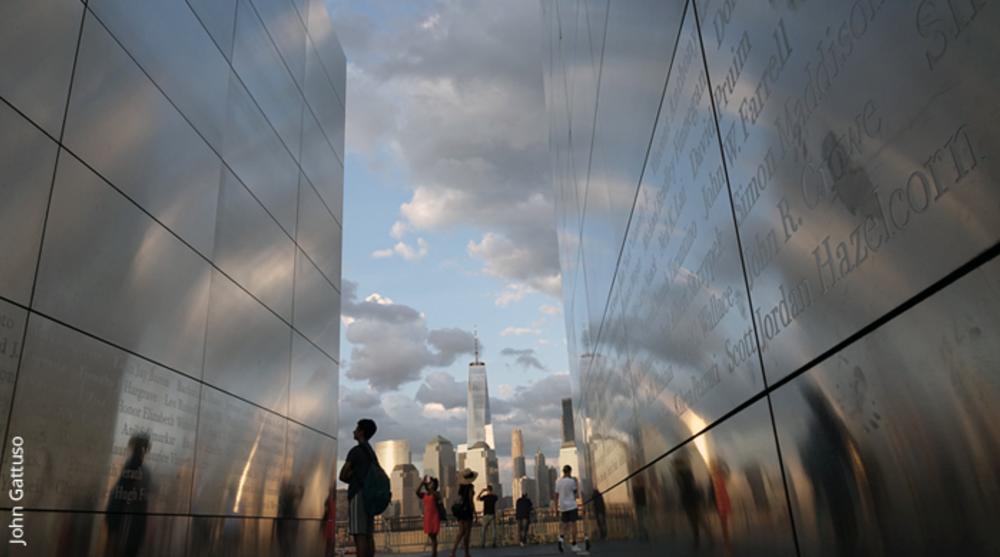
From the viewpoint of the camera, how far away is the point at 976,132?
1415 millimetres

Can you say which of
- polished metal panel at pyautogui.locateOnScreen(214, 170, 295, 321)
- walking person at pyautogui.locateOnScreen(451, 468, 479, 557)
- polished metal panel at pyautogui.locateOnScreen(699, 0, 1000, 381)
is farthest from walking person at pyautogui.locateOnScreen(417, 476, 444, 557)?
polished metal panel at pyautogui.locateOnScreen(699, 0, 1000, 381)

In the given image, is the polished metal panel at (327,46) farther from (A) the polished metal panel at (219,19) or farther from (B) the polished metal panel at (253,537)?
(B) the polished metal panel at (253,537)

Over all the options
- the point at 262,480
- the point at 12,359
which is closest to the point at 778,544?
the point at 12,359

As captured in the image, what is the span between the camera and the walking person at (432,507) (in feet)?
40.8

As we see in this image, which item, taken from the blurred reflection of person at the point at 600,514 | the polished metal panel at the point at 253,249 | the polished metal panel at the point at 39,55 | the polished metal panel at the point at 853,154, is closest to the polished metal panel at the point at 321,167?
the polished metal panel at the point at 253,249

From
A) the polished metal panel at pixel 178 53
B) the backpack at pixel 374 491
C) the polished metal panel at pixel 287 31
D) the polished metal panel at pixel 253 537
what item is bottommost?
the polished metal panel at pixel 253 537

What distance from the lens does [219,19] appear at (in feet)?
27.2

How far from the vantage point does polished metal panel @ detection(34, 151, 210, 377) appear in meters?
4.91

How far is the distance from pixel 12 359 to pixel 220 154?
4097 mm

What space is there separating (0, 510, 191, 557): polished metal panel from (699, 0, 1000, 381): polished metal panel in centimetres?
448

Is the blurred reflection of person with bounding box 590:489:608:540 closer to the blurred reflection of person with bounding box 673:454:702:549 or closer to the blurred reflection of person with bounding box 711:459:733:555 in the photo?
the blurred reflection of person with bounding box 673:454:702:549

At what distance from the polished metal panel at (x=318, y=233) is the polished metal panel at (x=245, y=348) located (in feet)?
6.56

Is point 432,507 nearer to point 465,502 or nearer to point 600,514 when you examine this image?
point 465,502

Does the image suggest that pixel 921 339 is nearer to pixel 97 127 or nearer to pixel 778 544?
pixel 778 544
